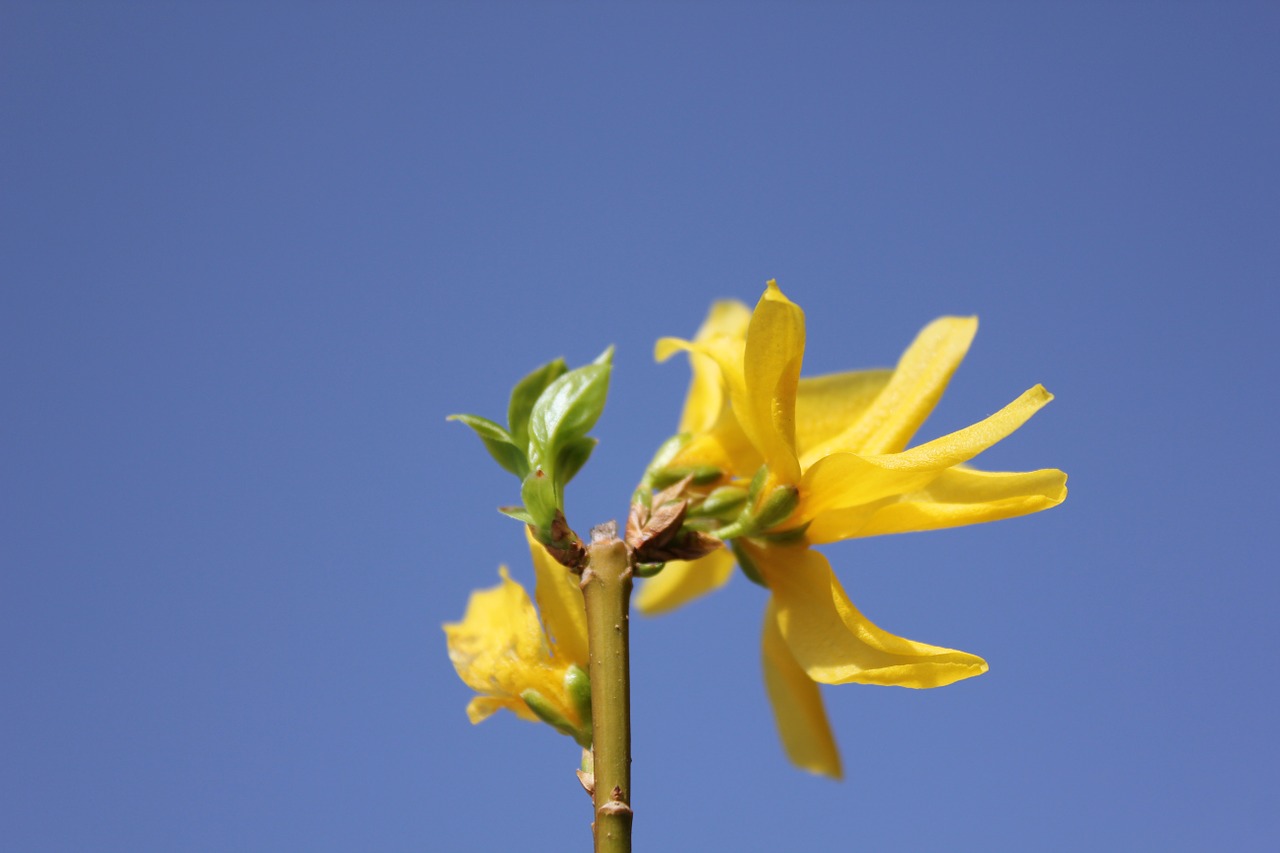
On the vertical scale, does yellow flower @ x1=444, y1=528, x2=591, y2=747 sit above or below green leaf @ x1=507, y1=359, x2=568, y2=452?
below

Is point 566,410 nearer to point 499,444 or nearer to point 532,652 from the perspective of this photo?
point 499,444

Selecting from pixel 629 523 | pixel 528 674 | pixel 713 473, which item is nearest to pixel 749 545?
pixel 713 473

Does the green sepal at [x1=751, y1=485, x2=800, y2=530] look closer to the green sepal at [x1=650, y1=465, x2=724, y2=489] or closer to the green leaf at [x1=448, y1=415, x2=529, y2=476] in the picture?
the green sepal at [x1=650, y1=465, x2=724, y2=489]

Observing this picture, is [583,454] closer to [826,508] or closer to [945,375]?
[826,508]

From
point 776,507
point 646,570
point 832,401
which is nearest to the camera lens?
point 646,570

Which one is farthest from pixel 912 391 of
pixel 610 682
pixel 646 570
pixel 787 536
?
pixel 610 682

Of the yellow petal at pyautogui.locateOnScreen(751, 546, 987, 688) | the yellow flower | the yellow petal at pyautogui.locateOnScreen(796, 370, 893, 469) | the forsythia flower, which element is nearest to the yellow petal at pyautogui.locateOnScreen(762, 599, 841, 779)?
the forsythia flower

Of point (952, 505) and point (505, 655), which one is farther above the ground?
point (952, 505)
